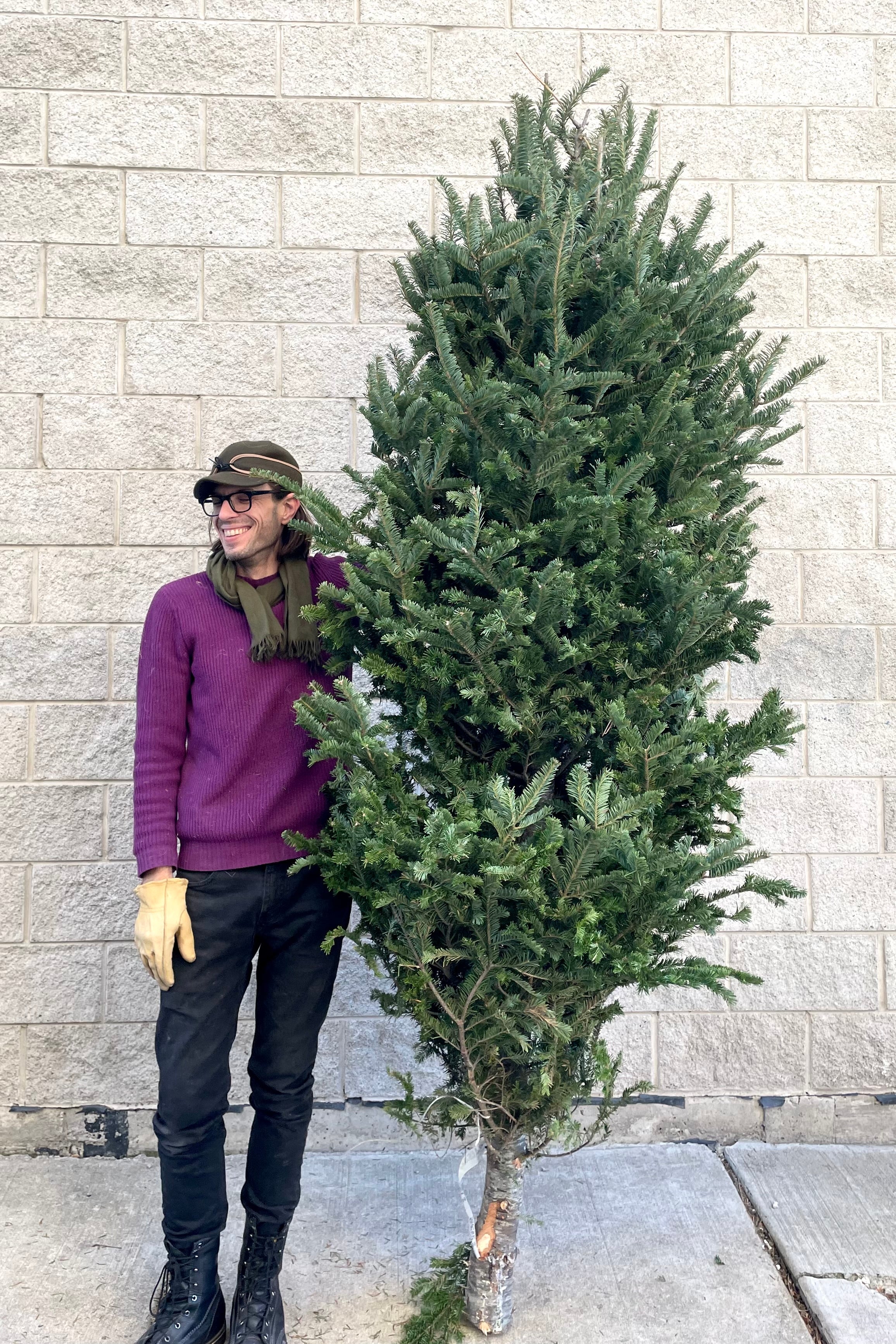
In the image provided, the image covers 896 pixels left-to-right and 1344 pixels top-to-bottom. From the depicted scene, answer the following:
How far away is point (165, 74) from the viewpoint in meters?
3.49

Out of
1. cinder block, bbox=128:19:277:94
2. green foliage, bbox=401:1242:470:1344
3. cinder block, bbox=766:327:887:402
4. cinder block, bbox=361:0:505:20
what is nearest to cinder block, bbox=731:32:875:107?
cinder block, bbox=361:0:505:20

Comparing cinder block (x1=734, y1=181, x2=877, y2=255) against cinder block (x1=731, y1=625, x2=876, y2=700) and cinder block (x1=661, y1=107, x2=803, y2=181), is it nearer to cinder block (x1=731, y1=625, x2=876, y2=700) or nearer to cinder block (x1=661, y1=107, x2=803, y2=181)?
cinder block (x1=661, y1=107, x2=803, y2=181)

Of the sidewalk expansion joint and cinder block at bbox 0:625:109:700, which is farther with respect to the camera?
cinder block at bbox 0:625:109:700

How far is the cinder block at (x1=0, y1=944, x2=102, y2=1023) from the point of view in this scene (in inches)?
138

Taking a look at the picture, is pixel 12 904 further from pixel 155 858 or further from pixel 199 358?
pixel 199 358

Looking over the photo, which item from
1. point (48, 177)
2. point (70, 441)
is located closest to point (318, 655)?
point (70, 441)

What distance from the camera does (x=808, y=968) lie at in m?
3.62

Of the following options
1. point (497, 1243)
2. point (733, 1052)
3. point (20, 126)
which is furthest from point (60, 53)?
point (733, 1052)

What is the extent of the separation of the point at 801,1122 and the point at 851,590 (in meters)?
1.92

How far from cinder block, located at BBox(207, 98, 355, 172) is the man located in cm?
154

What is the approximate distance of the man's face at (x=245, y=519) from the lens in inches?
97.6

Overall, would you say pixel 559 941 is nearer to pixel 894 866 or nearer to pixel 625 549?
pixel 625 549

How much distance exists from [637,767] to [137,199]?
2743mm

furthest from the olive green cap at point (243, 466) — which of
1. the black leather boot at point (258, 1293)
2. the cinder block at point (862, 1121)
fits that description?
the cinder block at point (862, 1121)
